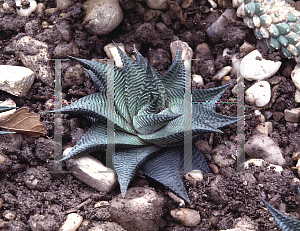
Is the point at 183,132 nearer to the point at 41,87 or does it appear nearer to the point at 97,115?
the point at 97,115

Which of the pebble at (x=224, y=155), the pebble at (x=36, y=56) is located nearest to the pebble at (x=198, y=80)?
the pebble at (x=224, y=155)

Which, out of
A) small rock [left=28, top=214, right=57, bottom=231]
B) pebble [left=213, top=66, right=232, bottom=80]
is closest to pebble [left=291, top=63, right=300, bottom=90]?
pebble [left=213, top=66, right=232, bottom=80]

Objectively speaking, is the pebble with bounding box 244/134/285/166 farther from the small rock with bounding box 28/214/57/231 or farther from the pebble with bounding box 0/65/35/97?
the pebble with bounding box 0/65/35/97

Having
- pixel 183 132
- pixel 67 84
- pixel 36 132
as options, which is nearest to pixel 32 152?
pixel 36 132

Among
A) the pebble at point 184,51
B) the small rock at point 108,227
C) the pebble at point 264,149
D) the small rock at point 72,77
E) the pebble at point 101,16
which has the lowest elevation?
the small rock at point 108,227

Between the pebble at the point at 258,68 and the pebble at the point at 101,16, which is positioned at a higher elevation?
the pebble at the point at 101,16

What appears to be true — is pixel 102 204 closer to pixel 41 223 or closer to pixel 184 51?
pixel 41 223

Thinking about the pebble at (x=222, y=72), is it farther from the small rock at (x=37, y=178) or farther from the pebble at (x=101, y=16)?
the small rock at (x=37, y=178)
